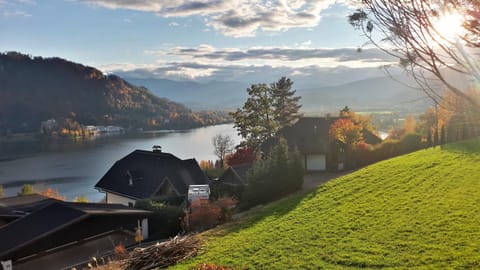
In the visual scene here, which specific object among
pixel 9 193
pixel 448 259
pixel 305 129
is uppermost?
pixel 305 129

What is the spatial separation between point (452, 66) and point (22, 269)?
13716 millimetres

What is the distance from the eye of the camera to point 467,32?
412 centimetres

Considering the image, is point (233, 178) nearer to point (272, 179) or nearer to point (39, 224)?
point (272, 179)

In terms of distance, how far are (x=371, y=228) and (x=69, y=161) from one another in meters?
59.0

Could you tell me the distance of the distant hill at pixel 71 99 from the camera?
104000 mm

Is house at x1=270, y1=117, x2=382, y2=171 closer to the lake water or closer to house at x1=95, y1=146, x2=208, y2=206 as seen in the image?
house at x1=95, y1=146, x2=208, y2=206

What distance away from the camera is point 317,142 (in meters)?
30.0

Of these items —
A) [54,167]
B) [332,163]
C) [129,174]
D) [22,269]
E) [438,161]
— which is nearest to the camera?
[22,269]

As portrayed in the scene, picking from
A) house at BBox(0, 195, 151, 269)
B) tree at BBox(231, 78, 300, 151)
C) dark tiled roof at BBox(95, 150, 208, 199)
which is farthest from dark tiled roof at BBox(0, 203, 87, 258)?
tree at BBox(231, 78, 300, 151)

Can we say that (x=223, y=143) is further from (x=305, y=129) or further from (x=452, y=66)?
(x=452, y=66)

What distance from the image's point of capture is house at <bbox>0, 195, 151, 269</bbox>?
506 inches

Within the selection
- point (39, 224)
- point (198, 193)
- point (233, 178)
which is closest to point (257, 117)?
point (233, 178)

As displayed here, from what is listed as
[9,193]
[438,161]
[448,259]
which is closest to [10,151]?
[9,193]

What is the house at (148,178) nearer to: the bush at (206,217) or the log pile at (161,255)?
the bush at (206,217)
